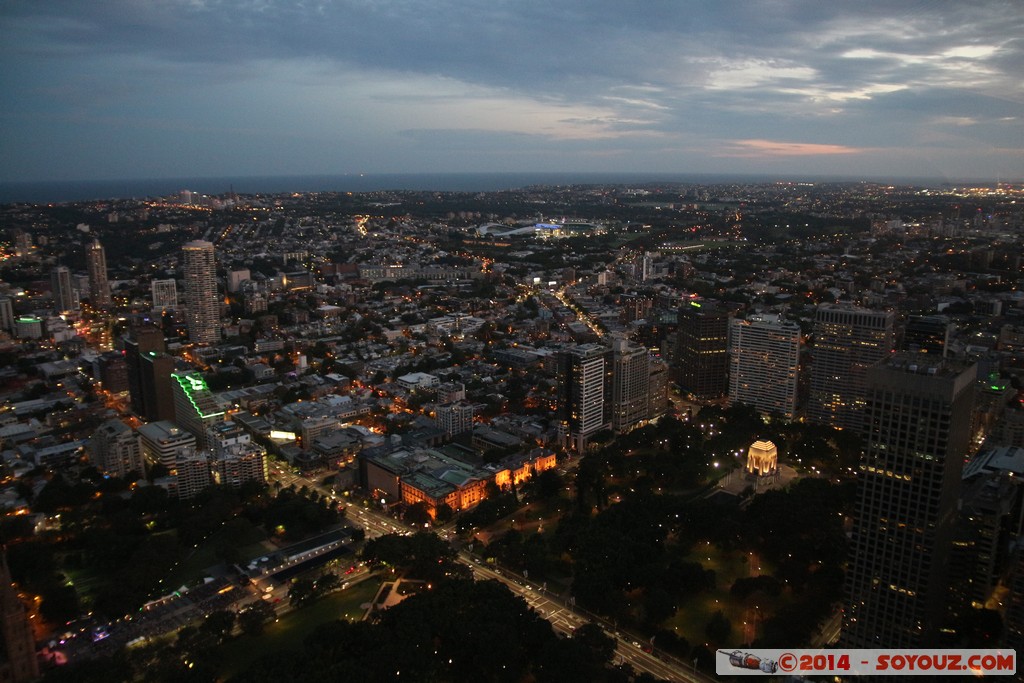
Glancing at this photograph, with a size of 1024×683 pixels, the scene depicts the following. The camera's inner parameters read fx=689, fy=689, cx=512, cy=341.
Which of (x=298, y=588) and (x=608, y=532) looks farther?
(x=608, y=532)

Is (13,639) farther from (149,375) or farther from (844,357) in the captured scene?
(844,357)

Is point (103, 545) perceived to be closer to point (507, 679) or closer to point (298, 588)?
point (298, 588)

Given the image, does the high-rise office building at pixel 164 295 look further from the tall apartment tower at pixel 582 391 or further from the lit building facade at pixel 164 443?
the tall apartment tower at pixel 582 391

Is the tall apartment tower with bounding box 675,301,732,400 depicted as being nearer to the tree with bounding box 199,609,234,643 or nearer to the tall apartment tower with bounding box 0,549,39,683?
the tree with bounding box 199,609,234,643

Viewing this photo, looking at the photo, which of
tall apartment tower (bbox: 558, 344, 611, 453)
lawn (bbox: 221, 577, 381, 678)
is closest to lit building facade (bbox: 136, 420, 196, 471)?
lawn (bbox: 221, 577, 381, 678)

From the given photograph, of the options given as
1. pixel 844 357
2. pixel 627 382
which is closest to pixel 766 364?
pixel 844 357

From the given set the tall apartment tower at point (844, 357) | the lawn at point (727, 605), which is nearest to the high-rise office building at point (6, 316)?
the lawn at point (727, 605)

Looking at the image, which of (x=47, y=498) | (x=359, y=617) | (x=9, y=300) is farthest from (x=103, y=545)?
(x=9, y=300)

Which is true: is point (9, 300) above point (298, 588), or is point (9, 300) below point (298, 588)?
above
